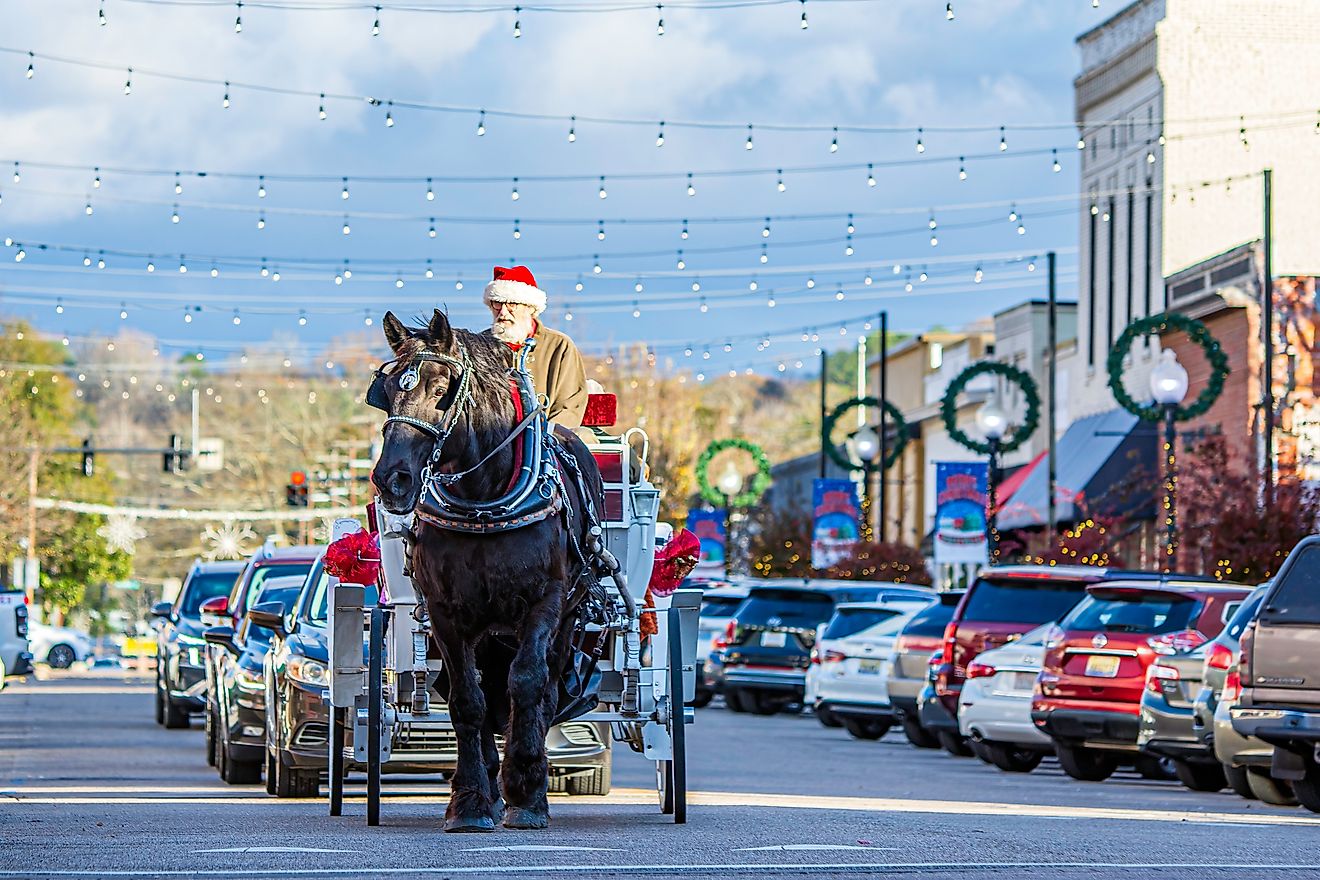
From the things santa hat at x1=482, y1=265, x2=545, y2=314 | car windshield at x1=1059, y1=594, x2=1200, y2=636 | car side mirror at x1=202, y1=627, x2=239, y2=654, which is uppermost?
santa hat at x1=482, y1=265, x2=545, y2=314

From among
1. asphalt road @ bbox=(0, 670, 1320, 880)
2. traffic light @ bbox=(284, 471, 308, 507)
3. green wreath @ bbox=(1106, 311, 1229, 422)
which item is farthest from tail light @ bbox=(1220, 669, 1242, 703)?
traffic light @ bbox=(284, 471, 308, 507)

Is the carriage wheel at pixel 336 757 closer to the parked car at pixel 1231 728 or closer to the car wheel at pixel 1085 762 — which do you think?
the parked car at pixel 1231 728

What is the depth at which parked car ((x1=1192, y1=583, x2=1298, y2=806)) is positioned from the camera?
17594 millimetres

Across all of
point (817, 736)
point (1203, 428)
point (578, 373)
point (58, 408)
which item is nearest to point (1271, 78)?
point (1203, 428)

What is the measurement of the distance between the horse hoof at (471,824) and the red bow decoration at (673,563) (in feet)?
6.23

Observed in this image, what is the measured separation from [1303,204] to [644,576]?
126ft

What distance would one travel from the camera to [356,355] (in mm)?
88250

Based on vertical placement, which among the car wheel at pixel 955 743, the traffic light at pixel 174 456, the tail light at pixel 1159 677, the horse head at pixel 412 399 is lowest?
the car wheel at pixel 955 743

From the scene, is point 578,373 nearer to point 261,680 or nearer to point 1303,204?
point 261,680

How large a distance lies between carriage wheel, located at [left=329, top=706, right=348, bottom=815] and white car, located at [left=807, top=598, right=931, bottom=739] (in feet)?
46.8

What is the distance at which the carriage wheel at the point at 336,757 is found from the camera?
14.9 m

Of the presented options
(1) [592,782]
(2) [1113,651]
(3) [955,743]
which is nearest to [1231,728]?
(2) [1113,651]

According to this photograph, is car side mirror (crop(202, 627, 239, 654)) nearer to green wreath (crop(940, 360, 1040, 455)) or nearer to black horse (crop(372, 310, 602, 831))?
black horse (crop(372, 310, 602, 831))

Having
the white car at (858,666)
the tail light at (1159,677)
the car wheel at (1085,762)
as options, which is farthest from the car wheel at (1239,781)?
the white car at (858,666)
